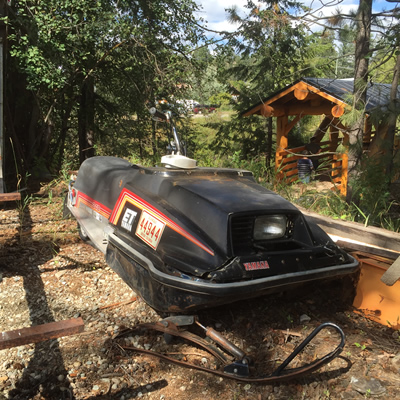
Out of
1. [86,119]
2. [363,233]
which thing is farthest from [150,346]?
[86,119]

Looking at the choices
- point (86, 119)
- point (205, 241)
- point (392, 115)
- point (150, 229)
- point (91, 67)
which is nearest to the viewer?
point (205, 241)

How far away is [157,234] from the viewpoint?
283 cm

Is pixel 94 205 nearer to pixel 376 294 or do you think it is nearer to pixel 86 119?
pixel 376 294

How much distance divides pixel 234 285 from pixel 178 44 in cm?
814

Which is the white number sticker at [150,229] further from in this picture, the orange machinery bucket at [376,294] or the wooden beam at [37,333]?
the orange machinery bucket at [376,294]

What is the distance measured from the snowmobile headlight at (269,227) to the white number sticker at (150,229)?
0.65 meters

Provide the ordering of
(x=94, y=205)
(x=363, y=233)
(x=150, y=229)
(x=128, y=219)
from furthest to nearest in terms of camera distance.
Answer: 1. (x=94, y=205)
2. (x=363, y=233)
3. (x=128, y=219)
4. (x=150, y=229)

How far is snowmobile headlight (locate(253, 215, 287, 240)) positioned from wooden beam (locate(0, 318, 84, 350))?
1332 mm

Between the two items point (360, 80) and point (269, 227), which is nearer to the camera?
point (269, 227)

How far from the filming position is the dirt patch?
2.36 meters

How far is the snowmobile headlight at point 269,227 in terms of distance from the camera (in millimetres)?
2826

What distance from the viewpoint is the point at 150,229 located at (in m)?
2.91

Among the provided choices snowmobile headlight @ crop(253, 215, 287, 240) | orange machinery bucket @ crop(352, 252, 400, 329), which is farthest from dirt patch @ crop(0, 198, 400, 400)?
snowmobile headlight @ crop(253, 215, 287, 240)

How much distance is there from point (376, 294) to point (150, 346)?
1745 millimetres
